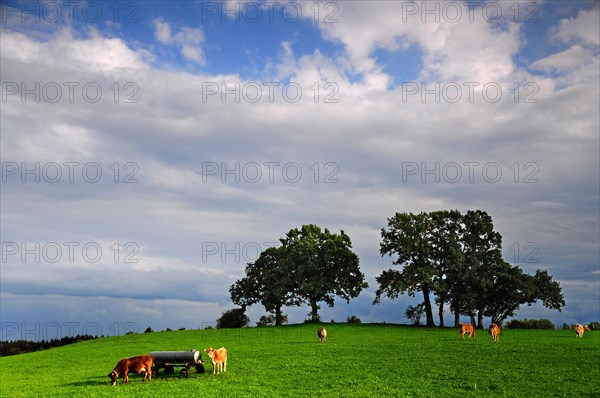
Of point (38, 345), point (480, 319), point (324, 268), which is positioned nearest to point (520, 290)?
point (480, 319)

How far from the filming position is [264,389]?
90.0 feet

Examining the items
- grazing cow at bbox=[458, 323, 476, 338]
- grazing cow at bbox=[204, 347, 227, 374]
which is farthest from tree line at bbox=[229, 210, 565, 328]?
grazing cow at bbox=[204, 347, 227, 374]

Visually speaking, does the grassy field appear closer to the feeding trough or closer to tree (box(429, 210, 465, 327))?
the feeding trough

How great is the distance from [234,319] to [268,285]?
11270mm

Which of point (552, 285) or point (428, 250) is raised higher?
point (428, 250)

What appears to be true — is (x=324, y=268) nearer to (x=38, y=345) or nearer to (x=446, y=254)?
(x=446, y=254)

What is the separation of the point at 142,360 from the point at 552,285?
66091 millimetres

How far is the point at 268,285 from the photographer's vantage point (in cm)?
8481

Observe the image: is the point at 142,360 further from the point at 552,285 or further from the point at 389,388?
the point at 552,285

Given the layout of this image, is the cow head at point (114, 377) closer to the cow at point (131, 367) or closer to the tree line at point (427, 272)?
the cow at point (131, 367)

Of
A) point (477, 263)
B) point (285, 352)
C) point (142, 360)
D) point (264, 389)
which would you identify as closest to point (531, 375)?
point (264, 389)

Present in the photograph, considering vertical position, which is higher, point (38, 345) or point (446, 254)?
point (446, 254)

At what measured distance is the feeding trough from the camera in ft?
107

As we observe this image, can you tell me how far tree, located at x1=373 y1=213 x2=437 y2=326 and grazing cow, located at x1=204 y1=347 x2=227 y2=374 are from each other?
46.1 meters
